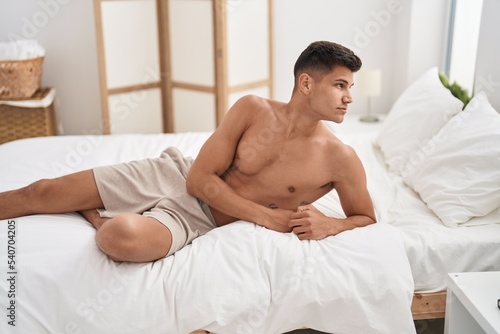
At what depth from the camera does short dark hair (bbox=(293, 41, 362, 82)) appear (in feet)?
6.61

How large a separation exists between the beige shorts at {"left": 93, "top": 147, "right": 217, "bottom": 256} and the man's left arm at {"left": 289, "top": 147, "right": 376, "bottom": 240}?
0.34 meters

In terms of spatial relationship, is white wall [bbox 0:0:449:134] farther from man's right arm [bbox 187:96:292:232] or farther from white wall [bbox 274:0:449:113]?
man's right arm [bbox 187:96:292:232]

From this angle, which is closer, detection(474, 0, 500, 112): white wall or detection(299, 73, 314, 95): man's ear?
detection(299, 73, 314, 95): man's ear

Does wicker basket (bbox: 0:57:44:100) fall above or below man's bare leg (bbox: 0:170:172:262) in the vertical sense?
above

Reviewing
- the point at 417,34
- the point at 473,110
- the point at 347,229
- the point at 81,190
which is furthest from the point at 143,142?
the point at 417,34

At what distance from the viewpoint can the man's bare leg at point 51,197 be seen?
2.09 m

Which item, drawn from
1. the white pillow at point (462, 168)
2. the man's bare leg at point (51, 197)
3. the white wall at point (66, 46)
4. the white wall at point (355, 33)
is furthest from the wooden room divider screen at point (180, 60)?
the man's bare leg at point (51, 197)

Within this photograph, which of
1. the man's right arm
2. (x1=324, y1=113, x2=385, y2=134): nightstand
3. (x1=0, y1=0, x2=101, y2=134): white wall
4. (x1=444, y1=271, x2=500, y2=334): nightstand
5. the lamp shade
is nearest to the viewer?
(x1=444, y1=271, x2=500, y2=334): nightstand

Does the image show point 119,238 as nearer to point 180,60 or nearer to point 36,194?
point 36,194

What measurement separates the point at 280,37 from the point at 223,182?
2584 millimetres

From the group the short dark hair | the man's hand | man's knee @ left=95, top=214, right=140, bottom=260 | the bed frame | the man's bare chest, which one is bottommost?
the bed frame

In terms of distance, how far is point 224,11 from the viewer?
4.05 m

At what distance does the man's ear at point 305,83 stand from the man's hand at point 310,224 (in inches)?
15.8

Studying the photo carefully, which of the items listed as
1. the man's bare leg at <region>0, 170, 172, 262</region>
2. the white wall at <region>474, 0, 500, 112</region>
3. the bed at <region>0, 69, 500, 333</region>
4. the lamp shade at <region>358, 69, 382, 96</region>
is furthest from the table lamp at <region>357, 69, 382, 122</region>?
the man's bare leg at <region>0, 170, 172, 262</region>
